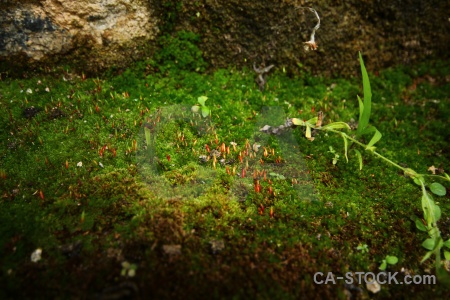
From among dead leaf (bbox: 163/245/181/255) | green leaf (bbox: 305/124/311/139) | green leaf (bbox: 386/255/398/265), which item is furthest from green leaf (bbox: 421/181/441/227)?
dead leaf (bbox: 163/245/181/255)

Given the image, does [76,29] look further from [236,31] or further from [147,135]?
[236,31]

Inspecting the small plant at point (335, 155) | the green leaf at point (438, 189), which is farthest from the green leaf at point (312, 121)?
the green leaf at point (438, 189)

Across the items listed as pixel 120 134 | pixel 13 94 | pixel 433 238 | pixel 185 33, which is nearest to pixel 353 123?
pixel 433 238

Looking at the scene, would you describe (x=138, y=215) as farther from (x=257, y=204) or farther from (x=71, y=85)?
(x=71, y=85)

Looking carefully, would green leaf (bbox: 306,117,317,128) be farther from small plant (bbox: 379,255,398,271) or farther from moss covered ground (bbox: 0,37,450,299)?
small plant (bbox: 379,255,398,271)

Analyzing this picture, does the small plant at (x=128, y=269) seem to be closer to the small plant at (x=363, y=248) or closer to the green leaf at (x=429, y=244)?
the small plant at (x=363, y=248)

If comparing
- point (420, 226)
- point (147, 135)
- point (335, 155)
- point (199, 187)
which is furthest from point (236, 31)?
point (420, 226)

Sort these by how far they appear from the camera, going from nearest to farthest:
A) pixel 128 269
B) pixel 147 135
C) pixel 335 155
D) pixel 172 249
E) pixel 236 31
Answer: pixel 128 269 → pixel 172 249 → pixel 147 135 → pixel 335 155 → pixel 236 31
